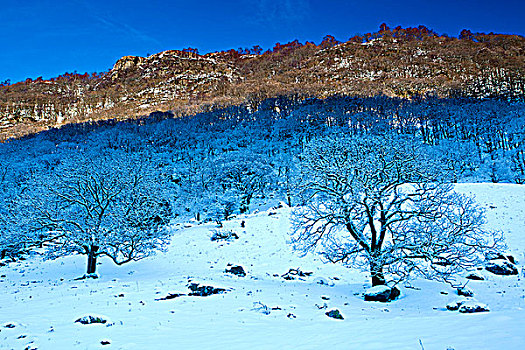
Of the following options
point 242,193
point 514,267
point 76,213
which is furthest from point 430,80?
point 76,213

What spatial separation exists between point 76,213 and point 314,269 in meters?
18.3

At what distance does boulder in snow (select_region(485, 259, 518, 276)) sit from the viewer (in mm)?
18359

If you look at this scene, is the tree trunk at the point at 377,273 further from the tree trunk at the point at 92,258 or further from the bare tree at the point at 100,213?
the tree trunk at the point at 92,258

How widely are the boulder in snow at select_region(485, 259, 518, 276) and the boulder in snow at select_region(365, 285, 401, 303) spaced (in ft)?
29.6

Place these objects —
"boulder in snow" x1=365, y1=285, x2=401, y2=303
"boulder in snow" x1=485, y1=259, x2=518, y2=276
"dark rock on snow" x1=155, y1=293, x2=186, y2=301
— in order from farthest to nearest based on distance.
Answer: "boulder in snow" x1=485, y1=259, x2=518, y2=276 < "boulder in snow" x1=365, y1=285, x2=401, y2=303 < "dark rock on snow" x1=155, y1=293, x2=186, y2=301

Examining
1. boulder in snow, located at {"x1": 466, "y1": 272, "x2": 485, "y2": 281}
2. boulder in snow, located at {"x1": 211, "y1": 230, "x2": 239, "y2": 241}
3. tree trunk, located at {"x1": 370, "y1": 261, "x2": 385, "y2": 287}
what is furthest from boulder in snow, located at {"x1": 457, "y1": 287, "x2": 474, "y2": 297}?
boulder in snow, located at {"x1": 211, "y1": 230, "x2": 239, "y2": 241}

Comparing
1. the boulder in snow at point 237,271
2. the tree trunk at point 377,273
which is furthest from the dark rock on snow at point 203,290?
the tree trunk at point 377,273

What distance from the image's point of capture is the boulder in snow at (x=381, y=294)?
13.8 metres

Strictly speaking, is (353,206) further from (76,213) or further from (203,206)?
(203,206)

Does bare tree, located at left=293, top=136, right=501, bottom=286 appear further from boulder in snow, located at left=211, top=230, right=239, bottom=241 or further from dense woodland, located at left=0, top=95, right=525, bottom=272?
boulder in snow, located at left=211, top=230, right=239, bottom=241

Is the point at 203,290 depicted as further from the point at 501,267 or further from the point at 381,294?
the point at 501,267

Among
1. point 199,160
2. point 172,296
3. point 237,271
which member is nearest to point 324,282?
point 237,271

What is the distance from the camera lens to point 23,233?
20469mm

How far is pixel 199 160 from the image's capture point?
98625 mm
